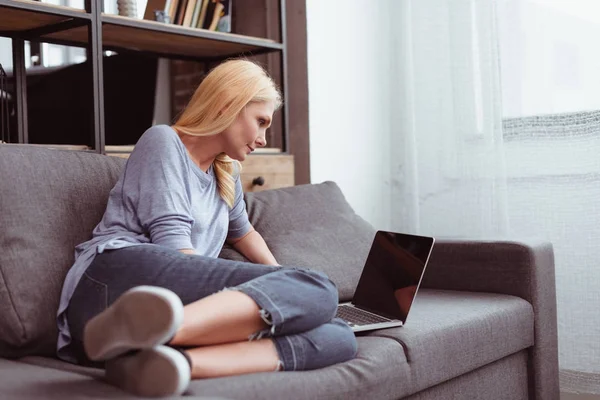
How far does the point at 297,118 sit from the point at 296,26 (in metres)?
0.37

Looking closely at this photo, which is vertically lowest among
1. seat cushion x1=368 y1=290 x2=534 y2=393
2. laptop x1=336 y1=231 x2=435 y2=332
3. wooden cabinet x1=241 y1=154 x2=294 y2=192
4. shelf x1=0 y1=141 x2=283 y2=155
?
seat cushion x1=368 y1=290 x2=534 y2=393

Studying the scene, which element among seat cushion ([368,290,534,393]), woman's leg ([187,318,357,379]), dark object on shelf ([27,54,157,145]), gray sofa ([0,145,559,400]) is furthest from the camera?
dark object on shelf ([27,54,157,145])

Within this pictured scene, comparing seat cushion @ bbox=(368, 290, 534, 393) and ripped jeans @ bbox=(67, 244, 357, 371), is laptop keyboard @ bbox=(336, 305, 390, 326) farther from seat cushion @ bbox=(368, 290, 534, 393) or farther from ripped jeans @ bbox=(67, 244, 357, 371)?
ripped jeans @ bbox=(67, 244, 357, 371)

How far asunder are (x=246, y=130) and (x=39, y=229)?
540mm

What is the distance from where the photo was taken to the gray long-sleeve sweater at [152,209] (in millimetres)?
1549

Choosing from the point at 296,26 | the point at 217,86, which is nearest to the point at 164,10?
the point at 296,26

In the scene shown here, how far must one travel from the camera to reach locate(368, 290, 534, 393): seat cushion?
1666 millimetres

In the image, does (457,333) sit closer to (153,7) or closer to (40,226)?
(40,226)

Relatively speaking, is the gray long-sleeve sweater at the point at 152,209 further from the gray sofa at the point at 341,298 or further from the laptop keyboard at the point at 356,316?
the laptop keyboard at the point at 356,316

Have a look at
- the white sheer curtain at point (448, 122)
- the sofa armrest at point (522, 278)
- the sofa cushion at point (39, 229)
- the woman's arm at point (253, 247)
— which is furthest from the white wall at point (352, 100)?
the sofa cushion at point (39, 229)

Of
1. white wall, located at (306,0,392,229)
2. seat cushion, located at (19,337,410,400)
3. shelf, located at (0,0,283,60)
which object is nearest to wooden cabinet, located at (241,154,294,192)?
white wall, located at (306,0,392,229)

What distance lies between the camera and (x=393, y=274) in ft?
A: 6.13

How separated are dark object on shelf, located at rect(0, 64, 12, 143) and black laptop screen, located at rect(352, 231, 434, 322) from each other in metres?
1.19

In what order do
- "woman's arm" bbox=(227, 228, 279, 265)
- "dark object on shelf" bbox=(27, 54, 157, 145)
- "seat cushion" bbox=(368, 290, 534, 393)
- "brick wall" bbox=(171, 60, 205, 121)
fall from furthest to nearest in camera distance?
"brick wall" bbox=(171, 60, 205, 121), "dark object on shelf" bbox=(27, 54, 157, 145), "woman's arm" bbox=(227, 228, 279, 265), "seat cushion" bbox=(368, 290, 534, 393)
